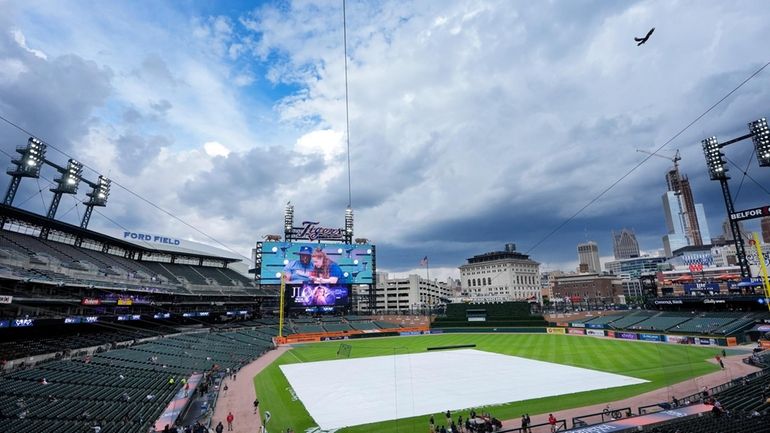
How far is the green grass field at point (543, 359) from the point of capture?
23.8 metres

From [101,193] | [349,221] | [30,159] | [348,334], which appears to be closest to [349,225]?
[349,221]

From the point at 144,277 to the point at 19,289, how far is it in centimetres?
2293

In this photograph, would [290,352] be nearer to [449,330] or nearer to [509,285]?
[449,330]

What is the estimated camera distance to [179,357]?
40812 mm

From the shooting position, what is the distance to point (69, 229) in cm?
5425

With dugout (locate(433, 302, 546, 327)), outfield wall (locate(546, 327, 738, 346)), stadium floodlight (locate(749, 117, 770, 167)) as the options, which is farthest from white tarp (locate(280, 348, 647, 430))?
stadium floodlight (locate(749, 117, 770, 167))

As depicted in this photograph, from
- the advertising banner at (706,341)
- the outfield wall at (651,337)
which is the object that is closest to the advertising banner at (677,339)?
the outfield wall at (651,337)

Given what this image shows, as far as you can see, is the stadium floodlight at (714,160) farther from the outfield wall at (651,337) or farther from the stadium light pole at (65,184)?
the stadium light pole at (65,184)

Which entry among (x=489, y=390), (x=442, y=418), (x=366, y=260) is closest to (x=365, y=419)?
(x=442, y=418)

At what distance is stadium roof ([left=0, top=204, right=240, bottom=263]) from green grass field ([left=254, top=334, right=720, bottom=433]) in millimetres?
35446

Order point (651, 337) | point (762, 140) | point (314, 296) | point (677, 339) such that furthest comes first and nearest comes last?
point (314, 296) → point (651, 337) → point (762, 140) → point (677, 339)

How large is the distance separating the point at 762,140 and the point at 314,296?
79.9 m

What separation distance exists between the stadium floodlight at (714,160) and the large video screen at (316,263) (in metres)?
64.1

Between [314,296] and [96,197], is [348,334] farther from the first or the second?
[96,197]
